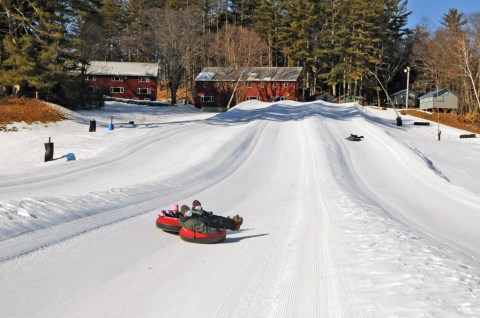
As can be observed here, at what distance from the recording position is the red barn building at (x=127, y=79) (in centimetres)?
6919

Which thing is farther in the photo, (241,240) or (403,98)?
(403,98)

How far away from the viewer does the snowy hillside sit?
5086 mm

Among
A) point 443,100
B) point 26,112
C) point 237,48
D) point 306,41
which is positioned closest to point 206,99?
point 237,48

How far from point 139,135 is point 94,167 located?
8.23 m

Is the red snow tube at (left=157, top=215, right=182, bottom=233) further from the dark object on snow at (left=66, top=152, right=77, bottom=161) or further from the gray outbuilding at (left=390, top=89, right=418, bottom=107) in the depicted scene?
the gray outbuilding at (left=390, top=89, right=418, bottom=107)

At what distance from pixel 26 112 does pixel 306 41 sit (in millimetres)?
54130

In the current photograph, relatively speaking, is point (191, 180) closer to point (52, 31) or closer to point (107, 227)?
point (107, 227)

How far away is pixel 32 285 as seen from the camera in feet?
17.4

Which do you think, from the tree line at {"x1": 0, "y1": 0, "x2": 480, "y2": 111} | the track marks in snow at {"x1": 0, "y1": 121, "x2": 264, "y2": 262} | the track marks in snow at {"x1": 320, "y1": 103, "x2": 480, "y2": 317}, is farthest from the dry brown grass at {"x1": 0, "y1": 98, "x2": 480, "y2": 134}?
the track marks in snow at {"x1": 320, "y1": 103, "x2": 480, "y2": 317}

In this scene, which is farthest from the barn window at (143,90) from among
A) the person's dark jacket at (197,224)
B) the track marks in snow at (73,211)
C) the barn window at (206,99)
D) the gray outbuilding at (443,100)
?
the person's dark jacket at (197,224)

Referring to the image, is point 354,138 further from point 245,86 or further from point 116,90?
point 116,90

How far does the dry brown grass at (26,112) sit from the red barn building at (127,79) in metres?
36.3

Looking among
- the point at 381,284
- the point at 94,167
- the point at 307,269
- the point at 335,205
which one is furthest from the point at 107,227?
the point at 94,167

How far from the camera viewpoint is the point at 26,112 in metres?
30.9
